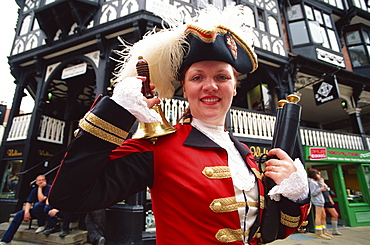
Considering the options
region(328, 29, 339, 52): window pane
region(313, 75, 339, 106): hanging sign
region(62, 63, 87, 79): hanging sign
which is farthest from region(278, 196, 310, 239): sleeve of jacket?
region(328, 29, 339, 52): window pane

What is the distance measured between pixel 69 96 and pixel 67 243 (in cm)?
692

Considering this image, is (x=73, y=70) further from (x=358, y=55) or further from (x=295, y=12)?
(x=358, y=55)

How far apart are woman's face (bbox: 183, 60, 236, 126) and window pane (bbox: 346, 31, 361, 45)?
14693mm

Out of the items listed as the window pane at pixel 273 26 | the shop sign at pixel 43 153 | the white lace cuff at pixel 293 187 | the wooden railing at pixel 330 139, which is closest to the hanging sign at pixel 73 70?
the shop sign at pixel 43 153

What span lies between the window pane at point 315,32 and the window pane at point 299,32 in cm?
31

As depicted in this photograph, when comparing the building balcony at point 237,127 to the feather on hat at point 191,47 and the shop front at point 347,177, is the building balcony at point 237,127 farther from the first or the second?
the feather on hat at point 191,47

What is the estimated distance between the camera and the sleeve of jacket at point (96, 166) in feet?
2.29

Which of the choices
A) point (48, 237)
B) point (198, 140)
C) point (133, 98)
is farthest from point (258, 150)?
point (133, 98)

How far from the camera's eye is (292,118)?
4.30 feet

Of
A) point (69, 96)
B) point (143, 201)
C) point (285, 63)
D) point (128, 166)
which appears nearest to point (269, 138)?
point (285, 63)

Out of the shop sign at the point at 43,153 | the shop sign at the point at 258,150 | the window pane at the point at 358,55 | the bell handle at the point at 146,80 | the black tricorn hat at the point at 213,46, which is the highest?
the window pane at the point at 358,55

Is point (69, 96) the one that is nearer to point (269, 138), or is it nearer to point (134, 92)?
point (269, 138)

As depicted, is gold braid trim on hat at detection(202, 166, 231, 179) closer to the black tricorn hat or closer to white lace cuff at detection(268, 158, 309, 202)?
white lace cuff at detection(268, 158, 309, 202)

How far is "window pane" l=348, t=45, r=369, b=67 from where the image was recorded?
37.2ft
